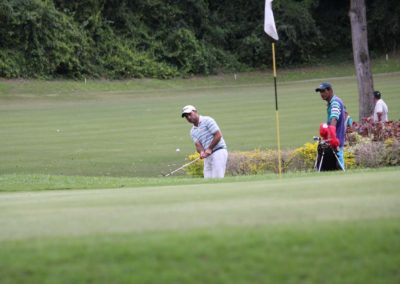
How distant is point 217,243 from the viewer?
687cm

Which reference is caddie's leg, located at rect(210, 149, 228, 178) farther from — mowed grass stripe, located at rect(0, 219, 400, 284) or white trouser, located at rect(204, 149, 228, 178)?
mowed grass stripe, located at rect(0, 219, 400, 284)

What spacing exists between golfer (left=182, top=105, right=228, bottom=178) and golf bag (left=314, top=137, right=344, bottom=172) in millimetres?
1670

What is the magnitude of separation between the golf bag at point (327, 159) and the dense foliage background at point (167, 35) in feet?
122

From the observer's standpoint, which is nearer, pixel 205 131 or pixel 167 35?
pixel 205 131

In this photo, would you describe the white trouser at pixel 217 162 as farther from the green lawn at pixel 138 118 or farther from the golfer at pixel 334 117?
the green lawn at pixel 138 118

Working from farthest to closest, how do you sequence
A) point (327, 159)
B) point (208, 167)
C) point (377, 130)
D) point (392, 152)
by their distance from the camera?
point (377, 130), point (392, 152), point (208, 167), point (327, 159)

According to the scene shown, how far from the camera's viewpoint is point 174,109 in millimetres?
38594

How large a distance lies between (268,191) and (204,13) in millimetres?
54671

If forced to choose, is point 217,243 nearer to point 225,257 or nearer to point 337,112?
point 225,257

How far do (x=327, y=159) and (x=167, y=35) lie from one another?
1855 inches

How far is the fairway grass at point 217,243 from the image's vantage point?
6.41 metres

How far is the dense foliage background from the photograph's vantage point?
53.1m

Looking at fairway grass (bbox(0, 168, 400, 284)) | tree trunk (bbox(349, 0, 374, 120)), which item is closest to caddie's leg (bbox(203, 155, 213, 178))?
fairway grass (bbox(0, 168, 400, 284))

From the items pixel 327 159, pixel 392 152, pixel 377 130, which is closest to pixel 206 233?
pixel 327 159
